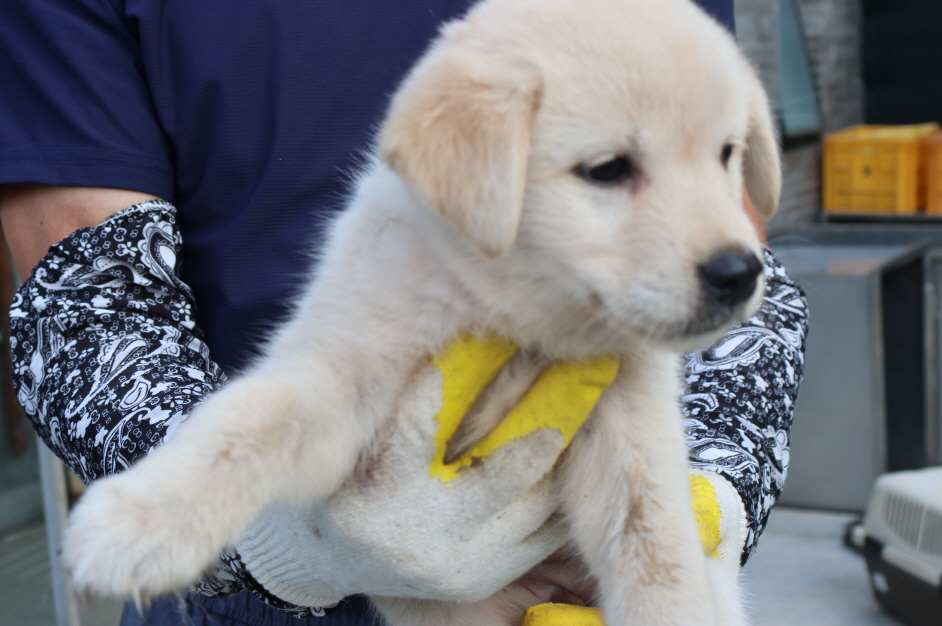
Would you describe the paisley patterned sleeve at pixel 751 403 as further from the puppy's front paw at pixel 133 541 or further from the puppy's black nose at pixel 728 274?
the puppy's front paw at pixel 133 541

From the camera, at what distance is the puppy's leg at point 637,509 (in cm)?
166

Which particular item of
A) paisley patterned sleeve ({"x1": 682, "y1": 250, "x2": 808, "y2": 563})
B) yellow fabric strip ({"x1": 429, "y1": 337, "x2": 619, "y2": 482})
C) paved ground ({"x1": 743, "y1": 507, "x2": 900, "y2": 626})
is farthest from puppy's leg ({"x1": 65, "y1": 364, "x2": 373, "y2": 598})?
paved ground ({"x1": 743, "y1": 507, "x2": 900, "y2": 626})

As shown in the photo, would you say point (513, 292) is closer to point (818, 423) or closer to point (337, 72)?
point (337, 72)

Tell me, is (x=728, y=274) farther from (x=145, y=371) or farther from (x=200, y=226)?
(x=200, y=226)

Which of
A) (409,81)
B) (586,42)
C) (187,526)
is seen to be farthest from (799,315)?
→ (187,526)

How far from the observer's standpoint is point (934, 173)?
25.9 feet

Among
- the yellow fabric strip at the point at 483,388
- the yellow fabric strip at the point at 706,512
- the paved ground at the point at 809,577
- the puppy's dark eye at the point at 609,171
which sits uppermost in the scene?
the puppy's dark eye at the point at 609,171

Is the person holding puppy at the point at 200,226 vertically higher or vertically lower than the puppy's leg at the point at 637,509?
higher

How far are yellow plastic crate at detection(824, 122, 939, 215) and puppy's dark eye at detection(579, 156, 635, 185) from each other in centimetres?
739

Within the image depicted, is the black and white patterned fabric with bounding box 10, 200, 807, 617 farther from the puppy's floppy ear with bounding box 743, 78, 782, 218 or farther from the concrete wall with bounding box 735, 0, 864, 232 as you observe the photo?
the concrete wall with bounding box 735, 0, 864, 232

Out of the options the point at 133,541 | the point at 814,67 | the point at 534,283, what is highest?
the point at 534,283

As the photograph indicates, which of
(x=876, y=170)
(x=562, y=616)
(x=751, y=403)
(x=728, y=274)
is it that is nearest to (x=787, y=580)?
(x=751, y=403)

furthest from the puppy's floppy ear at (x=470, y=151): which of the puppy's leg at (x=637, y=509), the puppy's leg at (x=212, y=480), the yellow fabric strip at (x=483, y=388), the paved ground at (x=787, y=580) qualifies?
the paved ground at (x=787, y=580)

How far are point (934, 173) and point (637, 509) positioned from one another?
7404 millimetres
